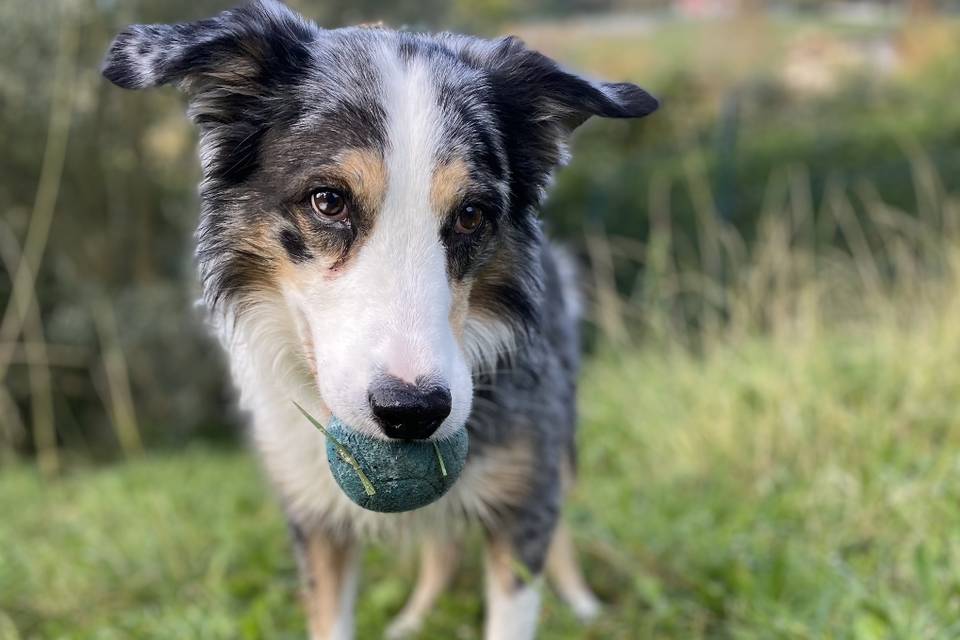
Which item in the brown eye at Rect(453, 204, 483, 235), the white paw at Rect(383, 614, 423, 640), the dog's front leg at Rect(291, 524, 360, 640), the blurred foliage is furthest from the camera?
the blurred foliage

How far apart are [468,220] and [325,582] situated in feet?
4.48

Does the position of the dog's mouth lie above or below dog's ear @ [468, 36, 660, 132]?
below

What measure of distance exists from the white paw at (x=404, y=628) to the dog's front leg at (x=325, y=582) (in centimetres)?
57

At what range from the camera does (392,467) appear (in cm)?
219

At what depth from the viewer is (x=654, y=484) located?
16.5 ft

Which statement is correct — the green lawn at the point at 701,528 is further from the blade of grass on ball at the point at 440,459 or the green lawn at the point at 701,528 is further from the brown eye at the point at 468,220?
the brown eye at the point at 468,220

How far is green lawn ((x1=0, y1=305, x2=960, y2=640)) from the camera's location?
133 inches

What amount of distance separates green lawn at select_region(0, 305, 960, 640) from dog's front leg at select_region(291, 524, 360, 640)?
555 mm

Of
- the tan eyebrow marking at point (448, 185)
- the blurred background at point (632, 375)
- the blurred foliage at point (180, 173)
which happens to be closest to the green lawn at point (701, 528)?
the blurred background at point (632, 375)

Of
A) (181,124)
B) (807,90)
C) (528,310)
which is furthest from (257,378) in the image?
(807,90)

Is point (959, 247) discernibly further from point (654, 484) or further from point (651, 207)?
point (651, 207)

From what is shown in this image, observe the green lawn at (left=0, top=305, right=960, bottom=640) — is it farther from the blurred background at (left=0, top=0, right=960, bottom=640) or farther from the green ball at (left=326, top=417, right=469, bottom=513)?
the green ball at (left=326, top=417, right=469, bottom=513)

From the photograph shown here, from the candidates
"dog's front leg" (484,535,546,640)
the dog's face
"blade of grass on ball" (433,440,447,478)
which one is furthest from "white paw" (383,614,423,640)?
"blade of grass on ball" (433,440,447,478)

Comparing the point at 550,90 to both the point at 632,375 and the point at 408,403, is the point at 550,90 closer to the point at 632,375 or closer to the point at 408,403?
the point at 408,403
